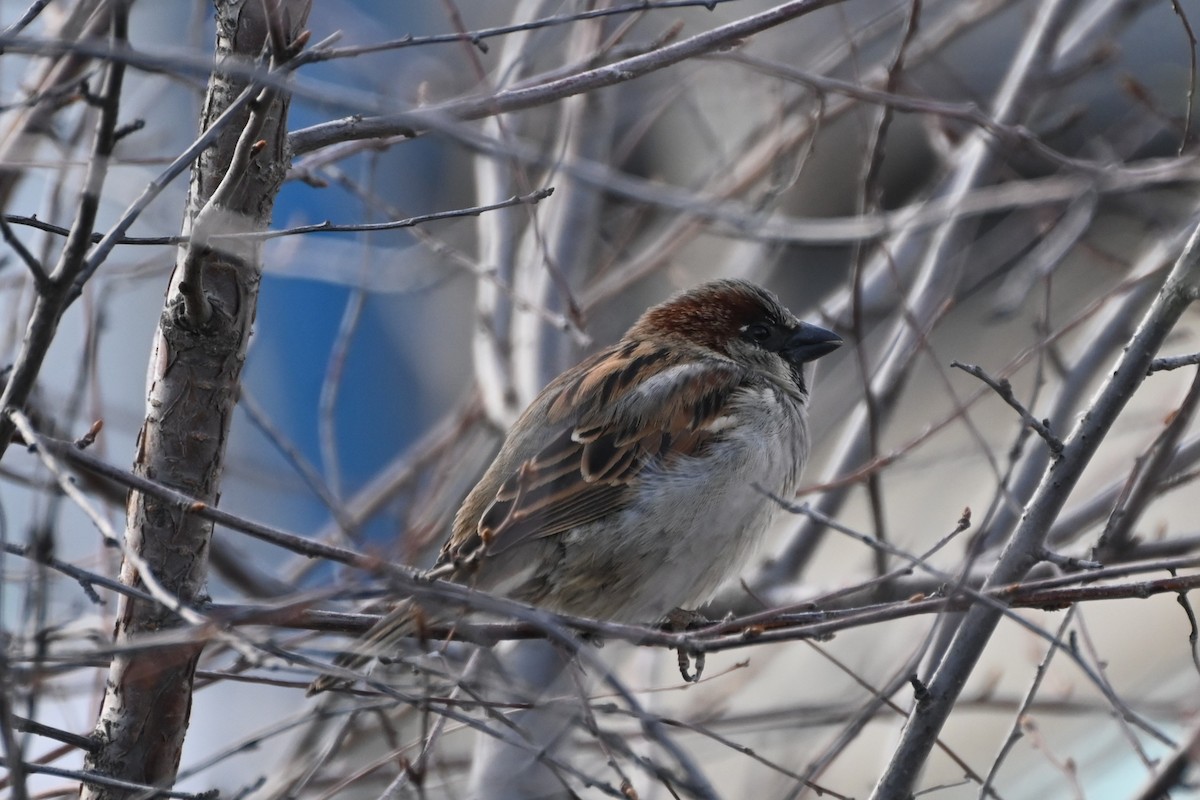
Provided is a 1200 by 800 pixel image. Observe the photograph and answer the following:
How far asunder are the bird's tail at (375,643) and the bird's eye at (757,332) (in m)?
2.37

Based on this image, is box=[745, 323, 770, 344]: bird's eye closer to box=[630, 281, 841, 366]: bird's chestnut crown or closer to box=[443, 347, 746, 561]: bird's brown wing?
box=[630, 281, 841, 366]: bird's chestnut crown

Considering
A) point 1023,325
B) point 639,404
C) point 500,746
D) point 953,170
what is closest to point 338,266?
point 639,404

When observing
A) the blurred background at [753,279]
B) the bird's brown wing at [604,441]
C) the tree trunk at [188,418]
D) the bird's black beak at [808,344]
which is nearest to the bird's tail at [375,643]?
the blurred background at [753,279]

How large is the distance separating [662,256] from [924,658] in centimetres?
269

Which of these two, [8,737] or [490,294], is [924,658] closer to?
[8,737]

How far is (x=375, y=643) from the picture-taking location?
3.16 meters

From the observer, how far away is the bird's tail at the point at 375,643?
2.96m

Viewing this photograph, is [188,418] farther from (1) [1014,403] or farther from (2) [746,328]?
(2) [746,328]

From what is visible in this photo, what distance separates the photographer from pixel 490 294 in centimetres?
629

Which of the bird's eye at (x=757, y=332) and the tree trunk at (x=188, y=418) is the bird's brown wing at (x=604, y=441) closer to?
the bird's eye at (x=757, y=332)

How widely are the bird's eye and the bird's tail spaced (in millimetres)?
2370

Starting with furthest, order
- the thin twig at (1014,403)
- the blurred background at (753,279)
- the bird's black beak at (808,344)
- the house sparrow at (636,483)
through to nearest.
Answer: the bird's black beak at (808,344)
the house sparrow at (636,483)
the blurred background at (753,279)
the thin twig at (1014,403)

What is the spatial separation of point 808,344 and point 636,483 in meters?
1.22

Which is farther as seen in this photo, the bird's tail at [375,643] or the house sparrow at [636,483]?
the house sparrow at [636,483]
